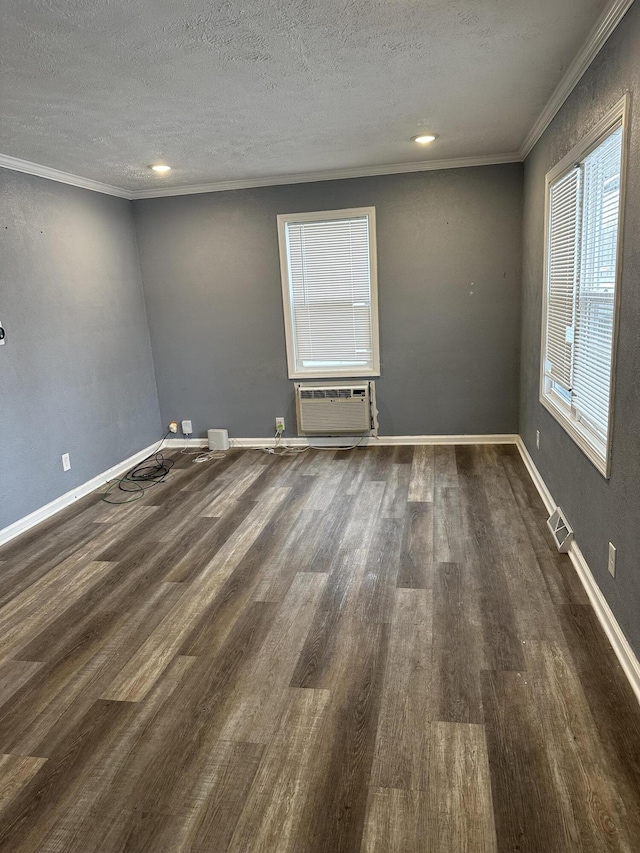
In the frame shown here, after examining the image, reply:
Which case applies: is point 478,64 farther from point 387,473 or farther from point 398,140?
point 387,473

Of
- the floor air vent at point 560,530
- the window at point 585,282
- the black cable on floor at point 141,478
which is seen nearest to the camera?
the window at point 585,282

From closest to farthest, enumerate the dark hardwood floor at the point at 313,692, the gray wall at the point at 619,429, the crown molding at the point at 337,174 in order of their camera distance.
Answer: the dark hardwood floor at the point at 313,692
the gray wall at the point at 619,429
the crown molding at the point at 337,174

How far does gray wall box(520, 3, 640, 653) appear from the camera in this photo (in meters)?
1.99

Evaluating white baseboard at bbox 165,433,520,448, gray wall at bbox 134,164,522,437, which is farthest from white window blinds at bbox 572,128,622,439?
white baseboard at bbox 165,433,520,448

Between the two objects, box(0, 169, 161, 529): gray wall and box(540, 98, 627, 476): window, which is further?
box(0, 169, 161, 529): gray wall

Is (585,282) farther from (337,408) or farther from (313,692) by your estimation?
(337,408)

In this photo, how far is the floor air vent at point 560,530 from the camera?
2969 mm

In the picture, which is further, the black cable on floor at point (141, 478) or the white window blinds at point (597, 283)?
the black cable on floor at point (141, 478)

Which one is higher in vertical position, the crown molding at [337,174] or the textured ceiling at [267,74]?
the crown molding at [337,174]

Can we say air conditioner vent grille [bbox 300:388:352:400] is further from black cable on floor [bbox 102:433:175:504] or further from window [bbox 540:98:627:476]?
window [bbox 540:98:627:476]

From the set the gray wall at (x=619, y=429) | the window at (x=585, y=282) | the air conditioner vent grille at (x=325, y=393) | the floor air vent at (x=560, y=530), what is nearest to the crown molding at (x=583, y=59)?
the gray wall at (x=619, y=429)

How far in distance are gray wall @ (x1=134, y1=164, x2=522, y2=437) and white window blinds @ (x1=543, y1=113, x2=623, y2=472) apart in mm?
1249

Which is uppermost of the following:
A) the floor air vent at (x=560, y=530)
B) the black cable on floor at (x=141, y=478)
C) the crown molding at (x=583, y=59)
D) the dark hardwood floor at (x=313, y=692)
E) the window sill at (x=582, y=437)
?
the crown molding at (x=583, y=59)

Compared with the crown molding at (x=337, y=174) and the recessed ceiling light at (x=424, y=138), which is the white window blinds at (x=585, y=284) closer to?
the recessed ceiling light at (x=424, y=138)
